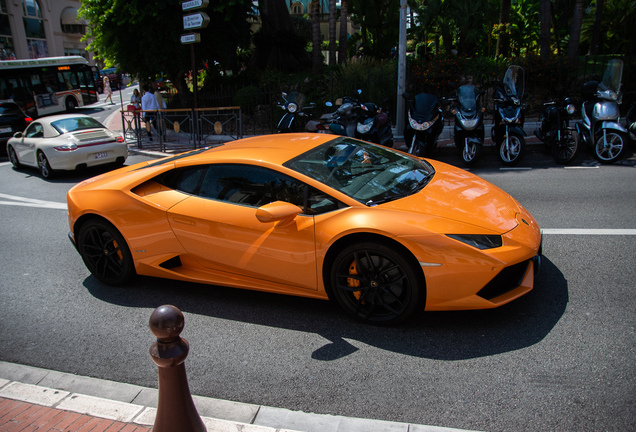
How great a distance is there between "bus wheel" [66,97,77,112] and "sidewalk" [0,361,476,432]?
91.9ft

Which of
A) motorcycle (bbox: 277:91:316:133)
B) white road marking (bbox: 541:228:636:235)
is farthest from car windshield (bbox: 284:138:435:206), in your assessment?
motorcycle (bbox: 277:91:316:133)

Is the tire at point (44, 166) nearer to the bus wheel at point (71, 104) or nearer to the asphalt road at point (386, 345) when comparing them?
the asphalt road at point (386, 345)

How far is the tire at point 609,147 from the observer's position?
865 cm

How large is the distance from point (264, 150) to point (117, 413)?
243 cm

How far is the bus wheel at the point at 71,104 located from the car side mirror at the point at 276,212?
28.2 m

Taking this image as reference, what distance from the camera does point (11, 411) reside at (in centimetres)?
304

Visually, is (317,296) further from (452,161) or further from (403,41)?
(403,41)

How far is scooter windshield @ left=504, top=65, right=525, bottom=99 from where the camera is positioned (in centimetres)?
934

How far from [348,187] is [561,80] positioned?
A: 37.2 feet

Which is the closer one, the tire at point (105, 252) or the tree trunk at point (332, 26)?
the tire at point (105, 252)

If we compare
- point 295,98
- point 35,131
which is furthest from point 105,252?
point 35,131

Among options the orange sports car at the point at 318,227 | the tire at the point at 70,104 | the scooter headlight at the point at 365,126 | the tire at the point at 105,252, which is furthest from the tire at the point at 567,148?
the tire at the point at 70,104

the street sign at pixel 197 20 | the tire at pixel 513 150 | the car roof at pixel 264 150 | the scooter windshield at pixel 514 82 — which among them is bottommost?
the tire at pixel 513 150

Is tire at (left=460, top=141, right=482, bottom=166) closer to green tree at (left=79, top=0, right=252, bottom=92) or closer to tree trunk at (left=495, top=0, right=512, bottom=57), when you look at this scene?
tree trunk at (left=495, top=0, right=512, bottom=57)
